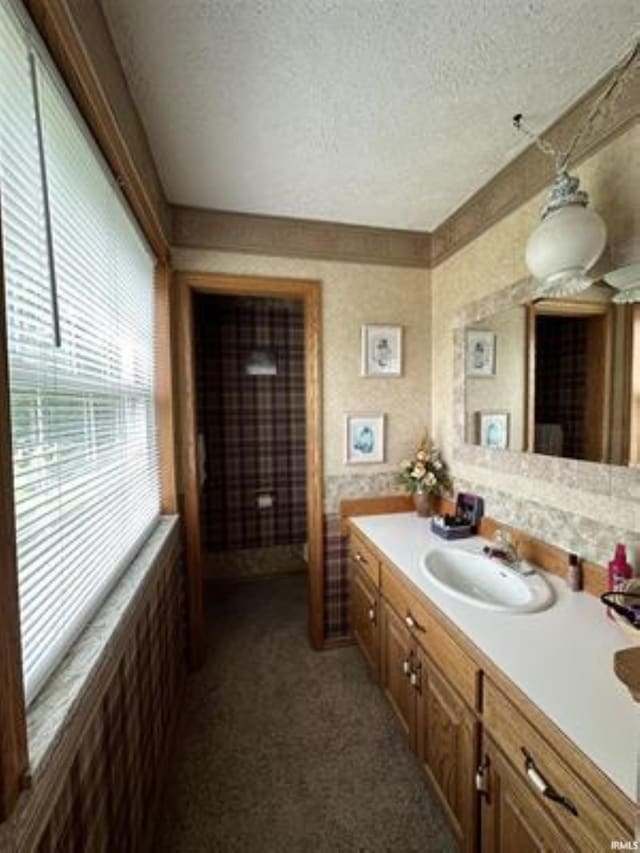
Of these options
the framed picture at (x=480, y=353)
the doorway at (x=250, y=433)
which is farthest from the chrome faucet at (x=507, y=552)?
the doorway at (x=250, y=433)

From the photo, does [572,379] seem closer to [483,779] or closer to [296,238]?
[483,779]

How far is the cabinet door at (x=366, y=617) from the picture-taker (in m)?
1.80

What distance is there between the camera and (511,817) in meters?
0.89

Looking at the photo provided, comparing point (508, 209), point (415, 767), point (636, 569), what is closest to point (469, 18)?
point (508, 209)

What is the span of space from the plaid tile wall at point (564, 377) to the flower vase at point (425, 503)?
79cm

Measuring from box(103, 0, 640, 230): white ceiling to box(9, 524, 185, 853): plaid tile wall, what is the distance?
5.44ft

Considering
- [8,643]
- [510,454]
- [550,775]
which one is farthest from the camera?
[510,454]

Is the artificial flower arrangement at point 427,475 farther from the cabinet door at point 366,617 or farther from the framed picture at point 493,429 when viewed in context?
the cabinet door at point 366,617

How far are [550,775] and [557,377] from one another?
1.19 meters

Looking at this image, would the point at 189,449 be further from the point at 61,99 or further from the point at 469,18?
the point at 469,18

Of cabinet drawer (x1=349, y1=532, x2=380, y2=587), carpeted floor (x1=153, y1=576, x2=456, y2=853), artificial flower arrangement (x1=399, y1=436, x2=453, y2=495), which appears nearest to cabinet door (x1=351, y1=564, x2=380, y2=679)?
cabinet drawer (x1=349, y1=532, x2=380, y2=587)

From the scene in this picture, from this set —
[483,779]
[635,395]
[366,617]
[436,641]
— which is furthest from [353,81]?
[366,617]

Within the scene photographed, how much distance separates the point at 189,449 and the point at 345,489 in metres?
0.91

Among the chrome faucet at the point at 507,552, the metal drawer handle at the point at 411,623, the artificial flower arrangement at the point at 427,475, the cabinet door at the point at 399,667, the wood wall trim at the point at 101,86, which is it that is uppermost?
the wood wall trim at the point at 101,86
